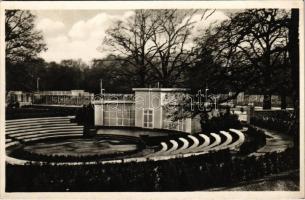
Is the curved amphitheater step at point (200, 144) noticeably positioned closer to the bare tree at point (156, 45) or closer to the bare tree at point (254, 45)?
the bare tree at point (254, 45)

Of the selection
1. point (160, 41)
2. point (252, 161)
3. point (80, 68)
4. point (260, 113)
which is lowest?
point (252, 161)

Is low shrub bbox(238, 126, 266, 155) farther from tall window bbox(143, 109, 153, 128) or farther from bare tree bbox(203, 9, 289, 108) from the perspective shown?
tall window bbox(143, 109, 153, 128)

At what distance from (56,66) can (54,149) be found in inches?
47.2

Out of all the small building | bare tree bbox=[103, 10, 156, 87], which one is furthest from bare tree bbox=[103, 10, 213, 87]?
the small building

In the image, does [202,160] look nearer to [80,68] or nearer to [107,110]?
[107,110]

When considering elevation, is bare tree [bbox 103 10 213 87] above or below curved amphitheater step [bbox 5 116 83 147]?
above

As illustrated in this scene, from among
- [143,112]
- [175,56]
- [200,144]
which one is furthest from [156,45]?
[200,144]

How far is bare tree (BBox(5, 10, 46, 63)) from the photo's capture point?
5.72 metres

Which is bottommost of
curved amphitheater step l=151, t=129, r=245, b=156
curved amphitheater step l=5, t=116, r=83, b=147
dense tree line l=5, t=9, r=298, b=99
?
curved amphitheater step l=151, t=129, r=245, b=156

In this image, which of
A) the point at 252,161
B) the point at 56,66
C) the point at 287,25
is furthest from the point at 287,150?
the point at 56,66

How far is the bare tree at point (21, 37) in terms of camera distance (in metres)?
5.72

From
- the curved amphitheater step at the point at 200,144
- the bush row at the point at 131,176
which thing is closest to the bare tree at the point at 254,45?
the curved amphitheater step at the point at 200,144

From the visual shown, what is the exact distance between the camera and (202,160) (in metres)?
5.80

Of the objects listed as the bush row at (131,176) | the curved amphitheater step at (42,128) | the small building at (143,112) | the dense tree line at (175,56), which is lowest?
the bush row at (131,176)
